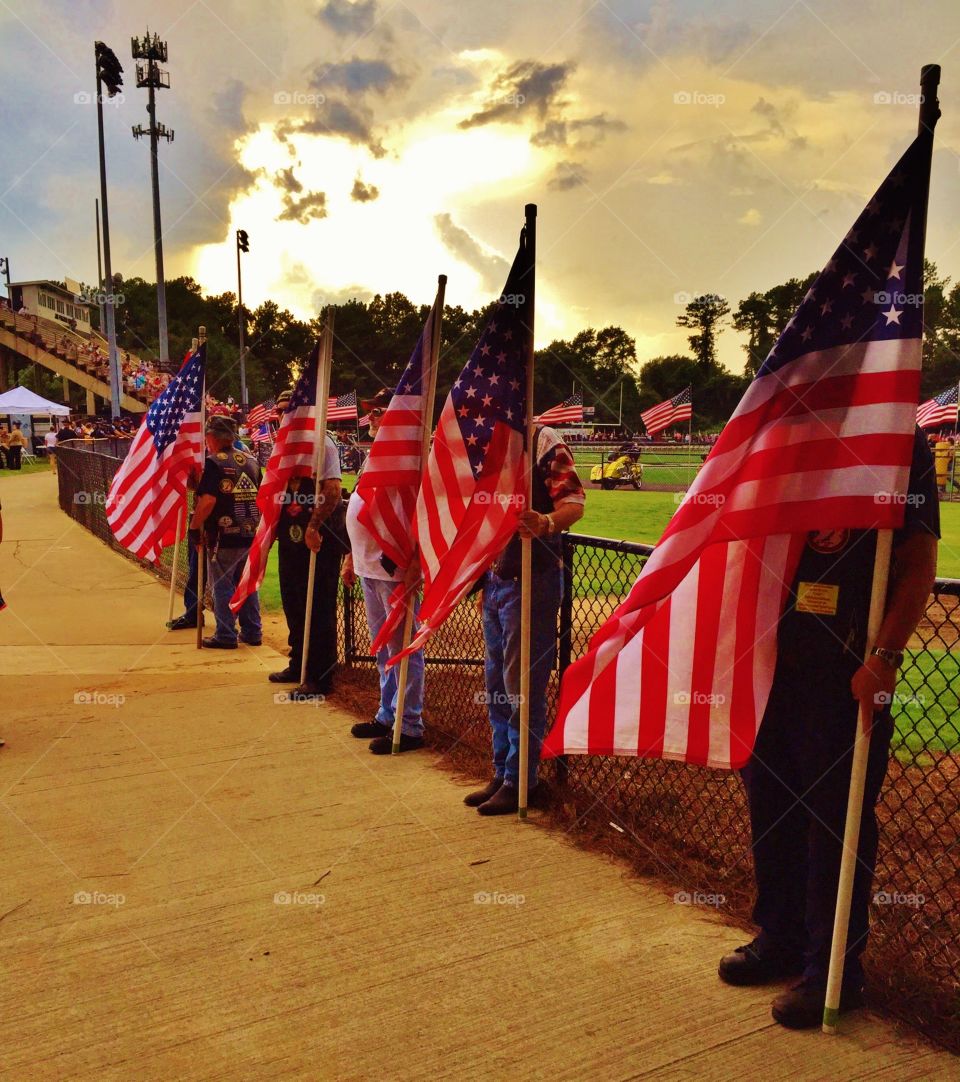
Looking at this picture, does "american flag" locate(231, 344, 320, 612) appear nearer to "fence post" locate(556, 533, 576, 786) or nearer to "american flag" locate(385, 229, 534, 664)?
"american flag" locate(385, 229, 534, 664)

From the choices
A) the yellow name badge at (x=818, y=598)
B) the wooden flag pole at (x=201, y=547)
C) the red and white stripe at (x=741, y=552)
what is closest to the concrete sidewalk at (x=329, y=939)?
the red and white stripe at (x=741, y=552)

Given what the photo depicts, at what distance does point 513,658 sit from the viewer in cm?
441

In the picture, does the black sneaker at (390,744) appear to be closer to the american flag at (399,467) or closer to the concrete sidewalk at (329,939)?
the concrete sidewalk at (329,939)

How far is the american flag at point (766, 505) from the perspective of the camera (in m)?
2.64

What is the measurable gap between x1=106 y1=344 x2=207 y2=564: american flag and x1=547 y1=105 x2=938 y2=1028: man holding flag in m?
6.14

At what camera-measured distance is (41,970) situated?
10.2 feet

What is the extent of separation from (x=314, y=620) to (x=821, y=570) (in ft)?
14.7

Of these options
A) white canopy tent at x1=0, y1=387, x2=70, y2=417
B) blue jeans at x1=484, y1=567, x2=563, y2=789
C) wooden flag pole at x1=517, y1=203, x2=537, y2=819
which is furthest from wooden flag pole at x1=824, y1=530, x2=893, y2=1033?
white canopy tent at x1=0, y1=387, x2=70, y2=417

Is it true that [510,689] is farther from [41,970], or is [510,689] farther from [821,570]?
[41,970]

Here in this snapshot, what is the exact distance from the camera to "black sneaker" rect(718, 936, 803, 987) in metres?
3.01

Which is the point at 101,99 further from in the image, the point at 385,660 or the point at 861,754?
the point at 861,754

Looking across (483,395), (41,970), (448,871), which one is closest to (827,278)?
(483,395)

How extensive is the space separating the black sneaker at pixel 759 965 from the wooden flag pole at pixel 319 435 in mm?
4109

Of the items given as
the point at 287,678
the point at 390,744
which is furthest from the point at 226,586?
the point at 390,744
